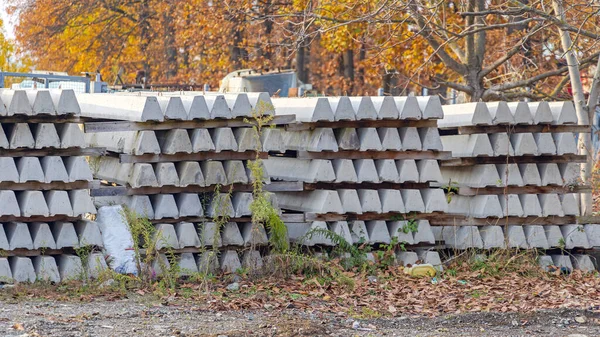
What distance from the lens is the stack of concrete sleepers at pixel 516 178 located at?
10.4 m

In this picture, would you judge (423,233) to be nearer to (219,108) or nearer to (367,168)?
(367,168)

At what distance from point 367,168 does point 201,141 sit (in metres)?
1.79

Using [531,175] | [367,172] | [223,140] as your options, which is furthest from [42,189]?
A: [531,175]

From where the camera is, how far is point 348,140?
989 centimetres

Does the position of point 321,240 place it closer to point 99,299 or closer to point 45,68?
point 99,299

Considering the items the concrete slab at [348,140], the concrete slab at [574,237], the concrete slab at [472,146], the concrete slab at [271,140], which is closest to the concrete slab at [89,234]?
the concrete slab at [271,140]

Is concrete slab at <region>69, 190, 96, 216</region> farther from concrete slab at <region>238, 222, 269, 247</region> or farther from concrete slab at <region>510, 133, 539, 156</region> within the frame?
concrete slab at <region>510, 133, 539, 156</region>

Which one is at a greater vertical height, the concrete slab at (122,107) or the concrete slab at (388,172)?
the concrete slab at (122,107)

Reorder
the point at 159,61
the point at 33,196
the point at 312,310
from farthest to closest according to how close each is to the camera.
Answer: the point at 159,61 → the point at 33,196 → the point at 312,310

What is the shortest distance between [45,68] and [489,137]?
29.9 metres

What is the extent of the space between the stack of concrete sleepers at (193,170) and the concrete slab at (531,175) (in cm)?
288

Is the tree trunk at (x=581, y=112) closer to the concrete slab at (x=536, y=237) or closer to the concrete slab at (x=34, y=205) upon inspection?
the concrete slab at (x=536, y=237)

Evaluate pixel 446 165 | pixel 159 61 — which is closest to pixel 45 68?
pixel 159 61

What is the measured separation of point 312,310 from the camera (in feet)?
26.3
